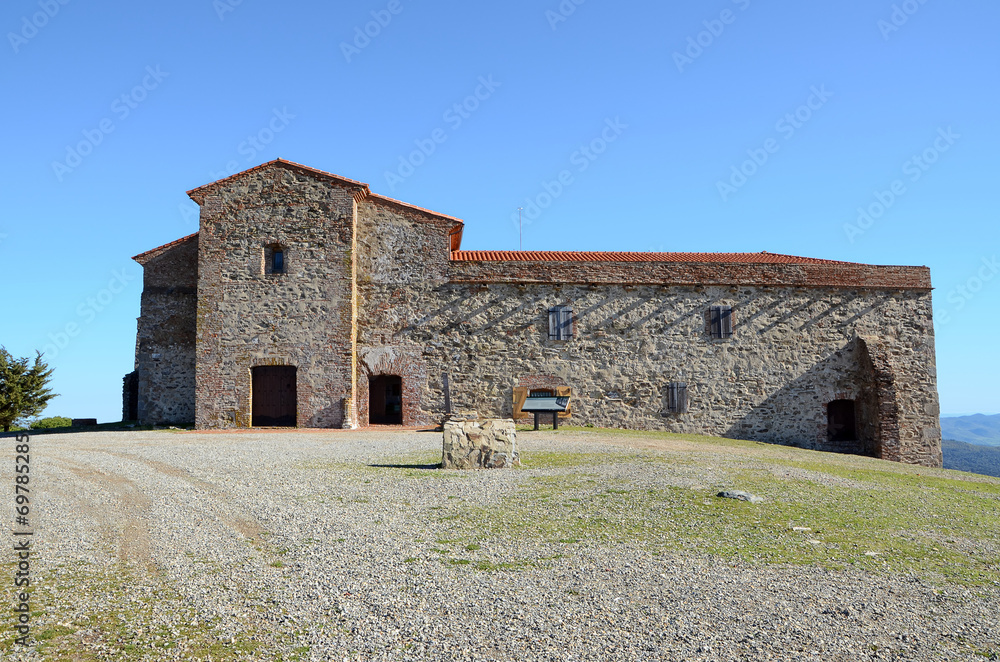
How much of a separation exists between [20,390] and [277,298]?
11397 mm

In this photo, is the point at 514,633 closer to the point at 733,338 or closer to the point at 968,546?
the point at 968,546

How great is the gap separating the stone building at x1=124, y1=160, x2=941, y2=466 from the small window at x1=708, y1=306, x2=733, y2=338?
0.05 metres

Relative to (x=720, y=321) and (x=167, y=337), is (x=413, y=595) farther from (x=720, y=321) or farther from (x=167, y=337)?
(x=167, y=337)

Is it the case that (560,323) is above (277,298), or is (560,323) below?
below

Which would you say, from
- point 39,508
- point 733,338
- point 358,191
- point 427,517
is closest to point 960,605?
point 427,517

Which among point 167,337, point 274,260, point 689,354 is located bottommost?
point 689,354

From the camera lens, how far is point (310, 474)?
Answer: 983 centimetres

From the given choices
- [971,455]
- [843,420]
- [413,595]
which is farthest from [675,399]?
[971,455]

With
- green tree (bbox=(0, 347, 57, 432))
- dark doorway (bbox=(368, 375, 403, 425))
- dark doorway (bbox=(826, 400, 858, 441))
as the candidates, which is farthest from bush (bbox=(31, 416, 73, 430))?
dark doorway (bbox=(826, 400, 858, 441))

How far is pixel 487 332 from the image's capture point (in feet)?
64.4

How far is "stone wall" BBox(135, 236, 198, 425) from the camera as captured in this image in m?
20.1

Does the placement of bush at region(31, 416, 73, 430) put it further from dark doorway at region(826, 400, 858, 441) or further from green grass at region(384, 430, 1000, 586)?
dark doorway at region(826, 400, 858, 441)

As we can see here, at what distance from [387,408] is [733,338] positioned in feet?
34.9

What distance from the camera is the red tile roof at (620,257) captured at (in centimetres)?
2045
